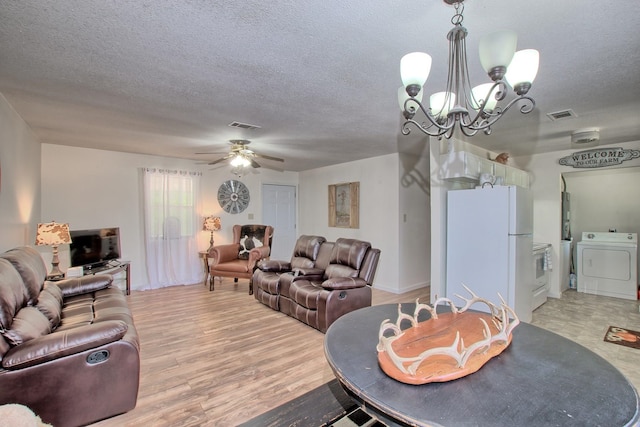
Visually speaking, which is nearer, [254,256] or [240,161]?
[240,161]

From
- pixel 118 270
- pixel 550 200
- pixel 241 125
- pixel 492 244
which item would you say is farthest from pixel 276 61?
pixel 550 200

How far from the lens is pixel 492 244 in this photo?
3.33 meters

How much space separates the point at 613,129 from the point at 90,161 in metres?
7.09

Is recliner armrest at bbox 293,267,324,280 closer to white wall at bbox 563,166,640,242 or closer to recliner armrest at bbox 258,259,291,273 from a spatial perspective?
recliner armrest at bbox 258,259,291,273


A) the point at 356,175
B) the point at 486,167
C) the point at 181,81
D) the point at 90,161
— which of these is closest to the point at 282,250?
the point at 356,175

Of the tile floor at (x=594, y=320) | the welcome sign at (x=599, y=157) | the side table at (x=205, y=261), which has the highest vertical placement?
the welcome sign at (x=599, y=157)

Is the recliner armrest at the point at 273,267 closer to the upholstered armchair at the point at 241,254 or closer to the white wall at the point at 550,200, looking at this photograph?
Result: the upholstered armchair at the point at 241,254

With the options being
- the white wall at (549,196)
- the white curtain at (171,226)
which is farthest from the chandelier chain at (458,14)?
the white curtain at (171,226)

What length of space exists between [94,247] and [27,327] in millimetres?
2901

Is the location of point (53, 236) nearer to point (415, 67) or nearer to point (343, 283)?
point (343, 283)

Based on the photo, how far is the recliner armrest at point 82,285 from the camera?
3017 mm

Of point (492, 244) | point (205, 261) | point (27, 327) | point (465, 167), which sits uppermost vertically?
point (465, 167)

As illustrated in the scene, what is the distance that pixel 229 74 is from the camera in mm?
2170

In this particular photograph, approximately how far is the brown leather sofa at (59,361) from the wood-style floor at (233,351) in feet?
0.64
